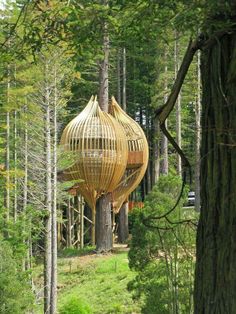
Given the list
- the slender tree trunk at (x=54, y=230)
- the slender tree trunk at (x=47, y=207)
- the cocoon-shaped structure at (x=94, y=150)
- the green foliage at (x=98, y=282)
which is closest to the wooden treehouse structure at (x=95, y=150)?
the cocoon-shaped structure at (x=94, y=150)

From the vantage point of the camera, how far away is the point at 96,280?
14.5 m

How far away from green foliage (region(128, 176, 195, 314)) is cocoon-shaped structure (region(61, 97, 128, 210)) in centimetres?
827

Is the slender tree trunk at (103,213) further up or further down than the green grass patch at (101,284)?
further up

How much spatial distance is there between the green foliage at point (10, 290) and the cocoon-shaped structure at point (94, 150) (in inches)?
301

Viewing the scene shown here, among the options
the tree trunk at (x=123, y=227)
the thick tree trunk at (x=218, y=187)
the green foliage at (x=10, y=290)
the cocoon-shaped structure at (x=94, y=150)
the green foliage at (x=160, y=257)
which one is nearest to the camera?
the thick tree trunk at (x=218, y=187)

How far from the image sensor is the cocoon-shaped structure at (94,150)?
17.5 m

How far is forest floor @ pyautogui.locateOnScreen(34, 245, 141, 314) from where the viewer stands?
40.7 feet

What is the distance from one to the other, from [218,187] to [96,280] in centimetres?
1230

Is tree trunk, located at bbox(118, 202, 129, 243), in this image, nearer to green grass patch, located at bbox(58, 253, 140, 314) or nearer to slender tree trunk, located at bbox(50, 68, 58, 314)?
green grass patch, located at bbox(58, 253, 140, 314)

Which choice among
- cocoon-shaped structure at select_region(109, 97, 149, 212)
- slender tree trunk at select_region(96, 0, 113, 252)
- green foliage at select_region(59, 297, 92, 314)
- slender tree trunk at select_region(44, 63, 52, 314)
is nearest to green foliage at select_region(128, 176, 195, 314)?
green foliage at select_region(59, 297, 92, 314)

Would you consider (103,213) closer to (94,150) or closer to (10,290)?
(94,150)

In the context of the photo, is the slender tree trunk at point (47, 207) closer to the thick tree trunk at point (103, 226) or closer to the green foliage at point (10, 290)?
the green foliage at point (10, 290)

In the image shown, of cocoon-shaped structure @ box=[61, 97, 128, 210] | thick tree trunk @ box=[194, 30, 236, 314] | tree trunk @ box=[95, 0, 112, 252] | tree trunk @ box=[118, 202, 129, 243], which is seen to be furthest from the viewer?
tree trunk @ box=[118, 202, 129, 243]

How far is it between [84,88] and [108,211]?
8.73 m
